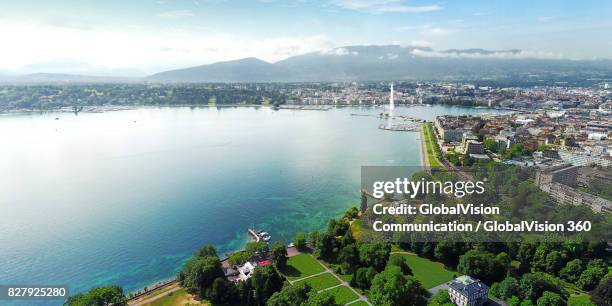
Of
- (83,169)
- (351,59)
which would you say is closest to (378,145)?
(83,169)

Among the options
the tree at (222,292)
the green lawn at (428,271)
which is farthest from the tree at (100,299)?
the green lawn at (428,271)

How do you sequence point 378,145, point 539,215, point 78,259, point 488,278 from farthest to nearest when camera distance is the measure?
point 378,145
point 539,215
point 78,259
point 488,278

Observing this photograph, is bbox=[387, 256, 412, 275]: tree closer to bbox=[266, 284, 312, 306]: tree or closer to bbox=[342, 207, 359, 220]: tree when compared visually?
bbox=[266, 284, 312, 306]: tree

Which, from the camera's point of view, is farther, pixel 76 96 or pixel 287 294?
pixel 76 96

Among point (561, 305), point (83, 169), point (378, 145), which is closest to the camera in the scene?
point (561, 305)

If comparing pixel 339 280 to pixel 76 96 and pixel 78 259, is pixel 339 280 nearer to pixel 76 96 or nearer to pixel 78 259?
pixel 78 259

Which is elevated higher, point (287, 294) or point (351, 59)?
point (351, 59)
